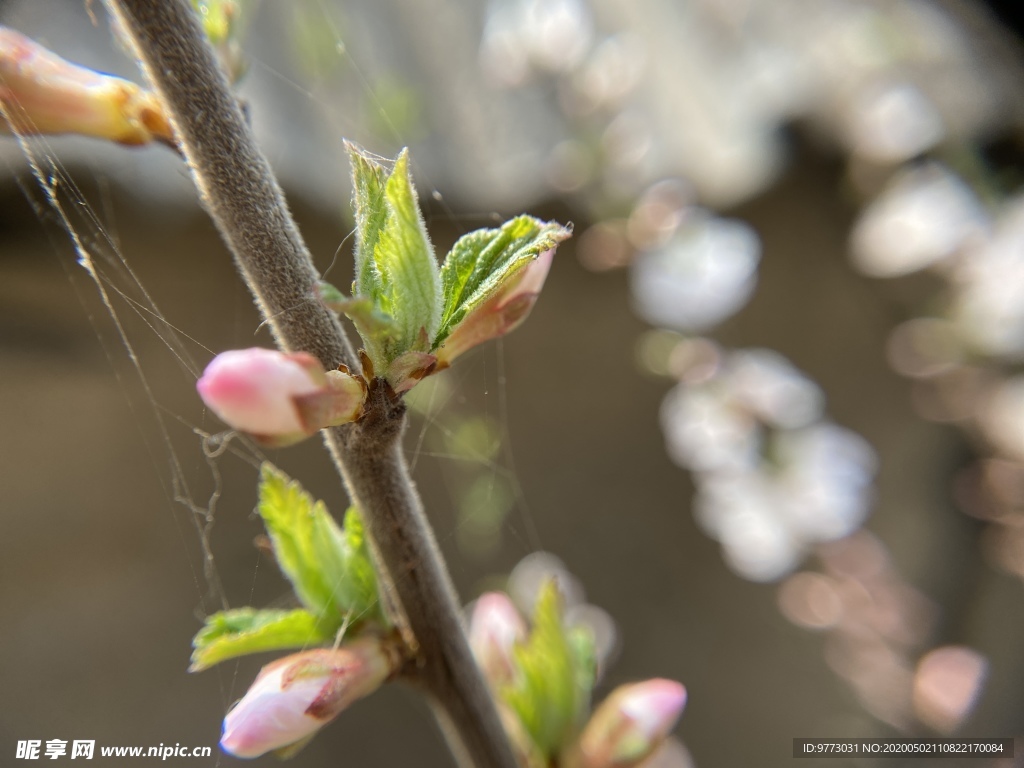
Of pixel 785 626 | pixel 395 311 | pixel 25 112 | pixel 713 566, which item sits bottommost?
pixel 785 626

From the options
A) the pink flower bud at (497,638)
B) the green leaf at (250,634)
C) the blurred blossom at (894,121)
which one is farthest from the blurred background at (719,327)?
the green leaf at (250,634)

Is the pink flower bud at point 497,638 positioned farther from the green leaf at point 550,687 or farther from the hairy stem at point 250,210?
the hairy stem at point 250,210

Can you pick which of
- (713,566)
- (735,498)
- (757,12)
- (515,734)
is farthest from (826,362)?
(515,734)

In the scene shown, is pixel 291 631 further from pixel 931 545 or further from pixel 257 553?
pixel 931 545

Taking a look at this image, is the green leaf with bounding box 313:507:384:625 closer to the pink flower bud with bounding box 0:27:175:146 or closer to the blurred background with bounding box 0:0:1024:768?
the pink flower bud with bounding box 0:27:175:146

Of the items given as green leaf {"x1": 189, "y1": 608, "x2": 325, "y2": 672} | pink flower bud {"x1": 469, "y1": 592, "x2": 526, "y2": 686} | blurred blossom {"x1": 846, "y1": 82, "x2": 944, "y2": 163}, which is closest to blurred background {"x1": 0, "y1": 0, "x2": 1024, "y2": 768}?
blurred blossom {"x1": 846, "y1": 82, "x2": 944, "y2": 163}
